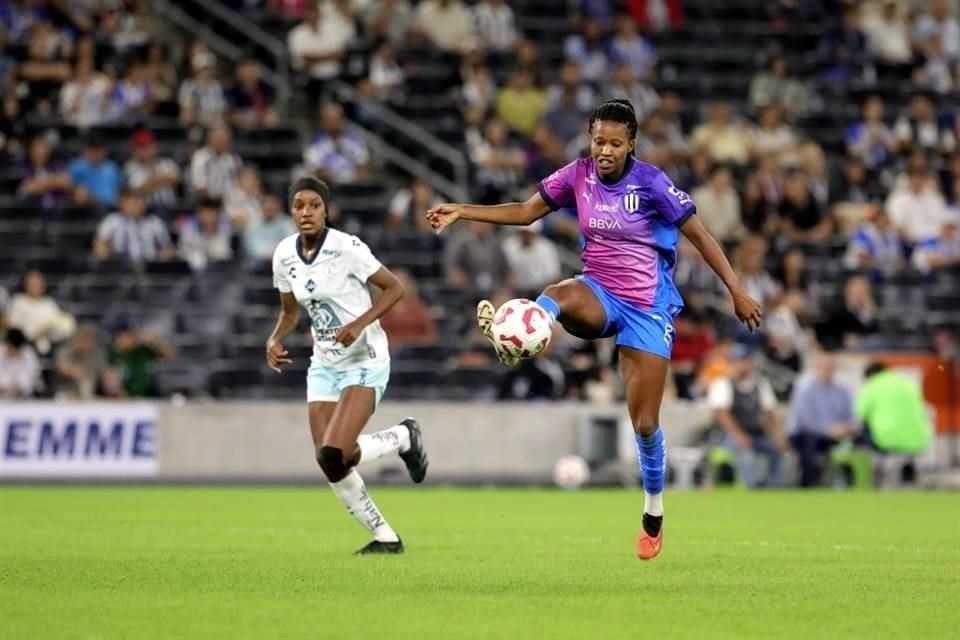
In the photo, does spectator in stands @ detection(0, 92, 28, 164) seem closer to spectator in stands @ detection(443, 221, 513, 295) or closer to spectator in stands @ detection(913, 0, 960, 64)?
spectator in stands @ detection(443, 221, 513, 295)

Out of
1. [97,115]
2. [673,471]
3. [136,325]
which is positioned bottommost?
[673,471]

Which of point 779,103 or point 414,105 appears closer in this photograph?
point 414,105

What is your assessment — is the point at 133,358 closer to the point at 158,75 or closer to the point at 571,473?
the point at 158,75

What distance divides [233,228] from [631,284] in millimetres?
13654

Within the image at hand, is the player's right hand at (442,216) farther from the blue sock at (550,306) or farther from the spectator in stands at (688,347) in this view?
the spectator in stands at (688,347)

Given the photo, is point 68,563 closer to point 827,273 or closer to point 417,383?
point 417,383

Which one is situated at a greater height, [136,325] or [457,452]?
[136,325]

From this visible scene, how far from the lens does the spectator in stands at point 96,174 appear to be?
24.5 metres

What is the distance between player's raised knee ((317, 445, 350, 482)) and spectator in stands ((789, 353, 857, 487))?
497 inches

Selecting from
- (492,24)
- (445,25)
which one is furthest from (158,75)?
(492,24)

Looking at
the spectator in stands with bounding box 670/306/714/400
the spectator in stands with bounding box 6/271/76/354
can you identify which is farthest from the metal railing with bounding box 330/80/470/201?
the spectator in stands with bounding box 6/271/76/354

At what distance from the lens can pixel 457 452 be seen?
23828 millimetres

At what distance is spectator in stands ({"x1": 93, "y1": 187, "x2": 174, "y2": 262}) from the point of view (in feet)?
77.9

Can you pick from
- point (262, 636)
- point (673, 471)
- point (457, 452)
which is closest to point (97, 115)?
point (457, 452)
